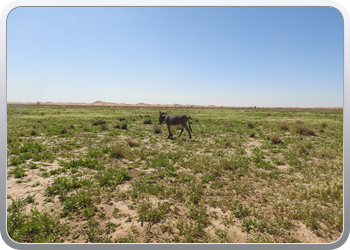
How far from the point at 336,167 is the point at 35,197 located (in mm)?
12003

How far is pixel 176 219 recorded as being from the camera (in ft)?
12.5

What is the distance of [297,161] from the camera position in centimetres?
790

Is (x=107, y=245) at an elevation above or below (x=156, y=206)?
above

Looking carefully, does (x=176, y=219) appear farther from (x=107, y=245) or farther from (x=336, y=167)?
(x=336, y=167)

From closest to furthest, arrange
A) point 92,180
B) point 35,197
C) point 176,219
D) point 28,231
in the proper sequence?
point 28,231
point 176,219
point 35,197
point 92,180

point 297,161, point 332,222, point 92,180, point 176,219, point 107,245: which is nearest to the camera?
point 107,245

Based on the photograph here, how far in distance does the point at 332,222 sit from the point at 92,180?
7263 millimetres

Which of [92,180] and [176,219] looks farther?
[92,180]

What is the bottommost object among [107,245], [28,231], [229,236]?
[229,236]

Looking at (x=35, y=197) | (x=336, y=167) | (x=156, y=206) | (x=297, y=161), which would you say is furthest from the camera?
(x=297, y=161)

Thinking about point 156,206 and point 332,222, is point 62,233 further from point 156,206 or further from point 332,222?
point 332,222

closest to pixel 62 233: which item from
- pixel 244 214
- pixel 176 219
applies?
pixel 176 219

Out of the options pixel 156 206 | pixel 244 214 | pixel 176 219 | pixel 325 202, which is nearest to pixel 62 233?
pixel 156 206

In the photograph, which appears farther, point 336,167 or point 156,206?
point 336,167
